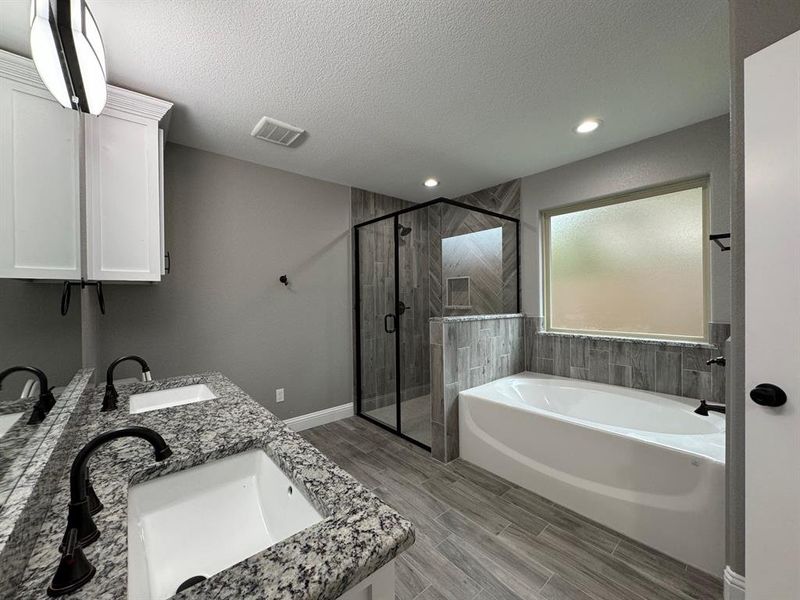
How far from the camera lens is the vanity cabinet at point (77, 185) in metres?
0.87

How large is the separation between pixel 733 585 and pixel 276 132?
11.1 feet

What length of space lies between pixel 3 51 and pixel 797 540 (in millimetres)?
2625

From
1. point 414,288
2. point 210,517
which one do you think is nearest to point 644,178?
point 414,288

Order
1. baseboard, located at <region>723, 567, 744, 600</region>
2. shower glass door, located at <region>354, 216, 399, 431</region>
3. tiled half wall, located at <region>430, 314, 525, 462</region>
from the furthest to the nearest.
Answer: shower glass door, located at <region>354, 216, 399, 431</region> → tiled half wall, located at <region>430, 314, 525, 462</region> → baseboard, located at <region>723, 567, 744, 600</region>

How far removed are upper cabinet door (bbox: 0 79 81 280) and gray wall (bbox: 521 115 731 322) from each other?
3.29 meters

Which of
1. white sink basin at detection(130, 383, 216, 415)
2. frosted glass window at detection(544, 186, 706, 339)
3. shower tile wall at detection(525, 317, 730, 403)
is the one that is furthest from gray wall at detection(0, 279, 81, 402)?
frosted glass window at detection(544, 186, 706, 339)

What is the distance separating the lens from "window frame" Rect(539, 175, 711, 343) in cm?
231

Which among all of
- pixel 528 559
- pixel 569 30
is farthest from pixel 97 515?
pixel 569 30

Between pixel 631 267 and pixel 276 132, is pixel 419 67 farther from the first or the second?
pixel 631 267

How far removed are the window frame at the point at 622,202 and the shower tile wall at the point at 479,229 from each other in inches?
11.3

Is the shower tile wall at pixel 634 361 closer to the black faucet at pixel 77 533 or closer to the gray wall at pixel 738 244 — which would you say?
the gray wall at pixel 738 244

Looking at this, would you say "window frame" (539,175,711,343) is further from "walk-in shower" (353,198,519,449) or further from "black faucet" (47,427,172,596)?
"black faucet" (47,427,172,596)

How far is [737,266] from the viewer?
119cm

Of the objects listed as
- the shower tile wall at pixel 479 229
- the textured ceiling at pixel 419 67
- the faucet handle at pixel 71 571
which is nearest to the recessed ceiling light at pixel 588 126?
the textured ceiling at pixel 419 67
